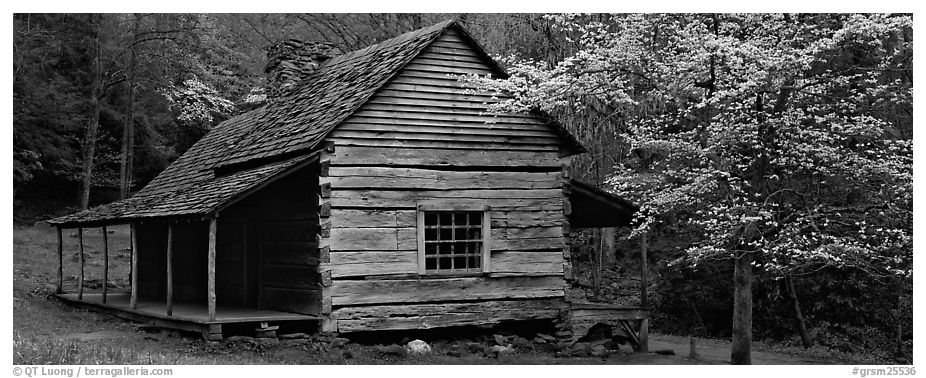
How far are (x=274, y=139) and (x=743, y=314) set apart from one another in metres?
8.91

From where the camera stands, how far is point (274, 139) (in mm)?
18188

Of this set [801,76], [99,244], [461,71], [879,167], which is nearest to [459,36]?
[461,71]

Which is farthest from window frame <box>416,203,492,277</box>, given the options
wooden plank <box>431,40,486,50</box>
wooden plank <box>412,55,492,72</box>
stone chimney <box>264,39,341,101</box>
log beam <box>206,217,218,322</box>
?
stone chimney <box>264,39,341,101</box>

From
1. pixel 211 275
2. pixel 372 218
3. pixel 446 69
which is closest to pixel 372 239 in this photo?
pixel 372 218

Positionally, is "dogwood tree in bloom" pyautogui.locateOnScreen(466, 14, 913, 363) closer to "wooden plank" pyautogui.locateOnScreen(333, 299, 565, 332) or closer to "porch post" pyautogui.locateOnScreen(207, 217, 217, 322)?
"wooden plank" pyautogui.locateOnScreen(333, 299, 565, 332)

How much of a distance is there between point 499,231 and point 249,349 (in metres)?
4.88

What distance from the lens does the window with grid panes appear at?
16.9 metres

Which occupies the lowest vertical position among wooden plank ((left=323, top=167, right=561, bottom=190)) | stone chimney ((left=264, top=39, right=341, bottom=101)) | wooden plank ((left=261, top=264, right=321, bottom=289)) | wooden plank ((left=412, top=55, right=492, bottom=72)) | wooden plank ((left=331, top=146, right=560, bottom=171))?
wooden plank ((left=261, top=264, right=321, bottom=289))

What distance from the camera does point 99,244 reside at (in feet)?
106

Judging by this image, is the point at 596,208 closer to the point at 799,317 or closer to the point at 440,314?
the point at 440,314

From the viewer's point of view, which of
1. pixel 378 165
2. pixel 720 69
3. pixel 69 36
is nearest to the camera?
pixel 720 69

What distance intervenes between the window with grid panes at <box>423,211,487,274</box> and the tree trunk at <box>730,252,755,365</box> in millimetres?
4395

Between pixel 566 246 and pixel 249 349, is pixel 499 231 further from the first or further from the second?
pixel 249 349

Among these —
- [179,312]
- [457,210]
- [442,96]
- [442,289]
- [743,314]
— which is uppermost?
[442,96]
